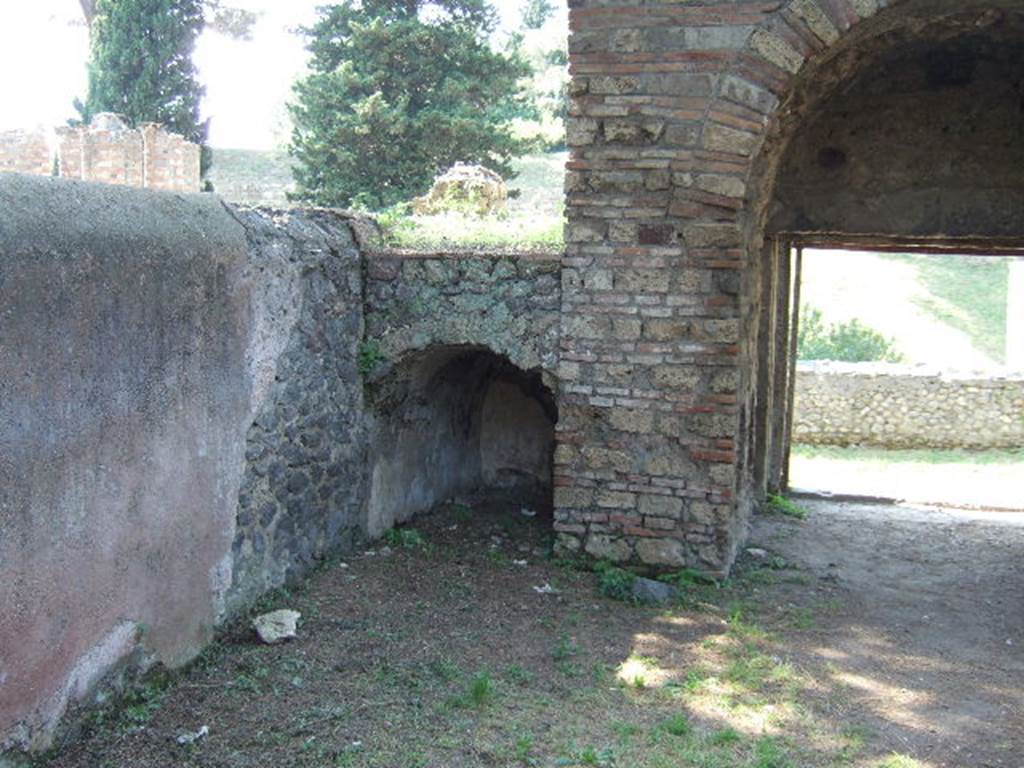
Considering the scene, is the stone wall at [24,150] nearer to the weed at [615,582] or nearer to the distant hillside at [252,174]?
the distant hillside at [252,174]

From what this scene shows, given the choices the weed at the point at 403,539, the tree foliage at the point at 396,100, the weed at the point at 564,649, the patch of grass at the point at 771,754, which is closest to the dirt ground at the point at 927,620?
the patch of grass at the point at 771,754

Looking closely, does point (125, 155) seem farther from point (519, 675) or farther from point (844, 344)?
point (844, 344)

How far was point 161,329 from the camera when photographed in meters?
4.27

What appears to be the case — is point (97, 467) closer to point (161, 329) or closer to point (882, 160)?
point (161, 329)

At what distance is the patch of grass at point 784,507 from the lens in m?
8.43

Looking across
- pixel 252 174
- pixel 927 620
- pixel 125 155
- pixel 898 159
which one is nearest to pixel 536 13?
pixel 252 174

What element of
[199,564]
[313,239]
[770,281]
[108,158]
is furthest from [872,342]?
[199,564]

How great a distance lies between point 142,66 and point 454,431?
12.0m

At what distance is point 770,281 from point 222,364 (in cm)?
505

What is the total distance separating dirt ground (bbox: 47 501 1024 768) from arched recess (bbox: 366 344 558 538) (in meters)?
0.47

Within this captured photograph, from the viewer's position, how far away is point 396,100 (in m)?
17.2

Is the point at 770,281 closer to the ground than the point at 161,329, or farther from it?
farther from it

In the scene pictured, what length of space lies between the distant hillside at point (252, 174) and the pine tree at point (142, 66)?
3.38 metres

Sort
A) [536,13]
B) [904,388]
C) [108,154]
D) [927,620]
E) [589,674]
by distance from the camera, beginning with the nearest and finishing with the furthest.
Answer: [589,674]
[927,620]
[108,154]
[904,388]
[536,13]
